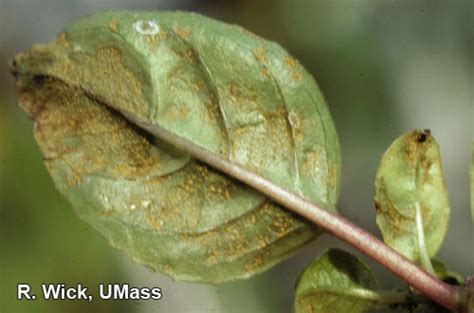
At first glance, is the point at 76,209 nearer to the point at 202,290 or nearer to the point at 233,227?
the point at 233,227

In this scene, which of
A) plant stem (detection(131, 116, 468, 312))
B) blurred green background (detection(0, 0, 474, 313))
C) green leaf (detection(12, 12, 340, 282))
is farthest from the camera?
blurred green background (detection(0, 0, 474, 313))

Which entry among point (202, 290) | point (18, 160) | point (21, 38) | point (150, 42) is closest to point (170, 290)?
point (202, 290)

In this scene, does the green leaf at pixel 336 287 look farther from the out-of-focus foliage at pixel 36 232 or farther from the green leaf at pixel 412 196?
the out-of-focus foliage at pixel 36 232

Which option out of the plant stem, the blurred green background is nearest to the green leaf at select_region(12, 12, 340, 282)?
the plant stem

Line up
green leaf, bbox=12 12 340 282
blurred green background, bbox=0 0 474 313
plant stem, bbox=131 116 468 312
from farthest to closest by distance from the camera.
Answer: blurred green background, bbox=0 0 474 313, green leaf, bbox=12 12 340 282, plant stem, bbox=131 116 468 312

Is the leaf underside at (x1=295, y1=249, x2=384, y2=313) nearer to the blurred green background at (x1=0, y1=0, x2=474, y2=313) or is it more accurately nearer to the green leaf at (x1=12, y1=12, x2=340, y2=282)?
the green leaf at (x1=12, y1=12, x2=340, y2=282)

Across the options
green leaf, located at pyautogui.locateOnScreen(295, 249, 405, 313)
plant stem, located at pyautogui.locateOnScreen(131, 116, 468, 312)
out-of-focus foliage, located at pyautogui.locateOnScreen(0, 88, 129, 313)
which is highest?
plant stem, located at pyautogui.locateOnScreen(131, 116, 468, 312)
